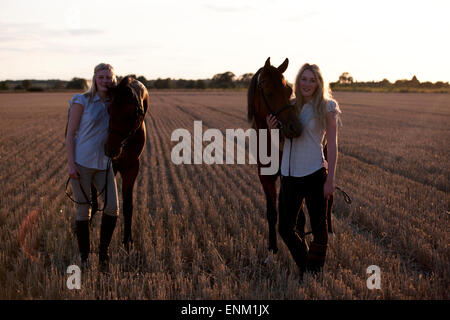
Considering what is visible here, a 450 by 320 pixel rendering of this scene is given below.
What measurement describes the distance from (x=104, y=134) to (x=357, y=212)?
425cm

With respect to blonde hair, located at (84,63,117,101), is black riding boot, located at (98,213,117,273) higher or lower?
lower

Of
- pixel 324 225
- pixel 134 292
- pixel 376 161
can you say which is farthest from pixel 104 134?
pixel 376 161

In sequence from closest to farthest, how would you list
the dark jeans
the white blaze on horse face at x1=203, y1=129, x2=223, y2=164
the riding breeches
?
1. the dark jeans
2. the riding breeches
3. the white blaze on horse face at x1=203, y1=129, x2=223, y2=164

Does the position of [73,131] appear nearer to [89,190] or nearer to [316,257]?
[89,190]

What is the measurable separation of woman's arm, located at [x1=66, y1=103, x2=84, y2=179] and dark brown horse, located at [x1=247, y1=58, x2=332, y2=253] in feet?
5.92

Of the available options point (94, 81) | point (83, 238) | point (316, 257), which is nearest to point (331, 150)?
point (316, 257)

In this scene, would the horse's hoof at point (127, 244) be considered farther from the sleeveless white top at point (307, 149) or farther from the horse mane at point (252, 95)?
the sleeveless white top at point (307, 149)

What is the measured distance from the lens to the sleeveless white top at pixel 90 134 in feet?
12.0

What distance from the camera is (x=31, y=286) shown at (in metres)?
3.48

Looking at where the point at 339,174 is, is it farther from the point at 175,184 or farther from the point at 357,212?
the point at 175,184

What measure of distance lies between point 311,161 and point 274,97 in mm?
Result: 786

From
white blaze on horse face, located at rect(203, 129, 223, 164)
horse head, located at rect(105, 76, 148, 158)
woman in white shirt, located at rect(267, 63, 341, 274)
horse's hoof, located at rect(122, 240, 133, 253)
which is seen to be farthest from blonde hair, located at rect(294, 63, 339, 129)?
white blaze on horse face, located at rect(203, 129, 223, 164)

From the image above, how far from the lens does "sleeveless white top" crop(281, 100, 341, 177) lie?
328 cm

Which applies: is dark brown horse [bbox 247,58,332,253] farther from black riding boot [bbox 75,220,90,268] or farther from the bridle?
black riding boot [bbox 75,220,90,268]
